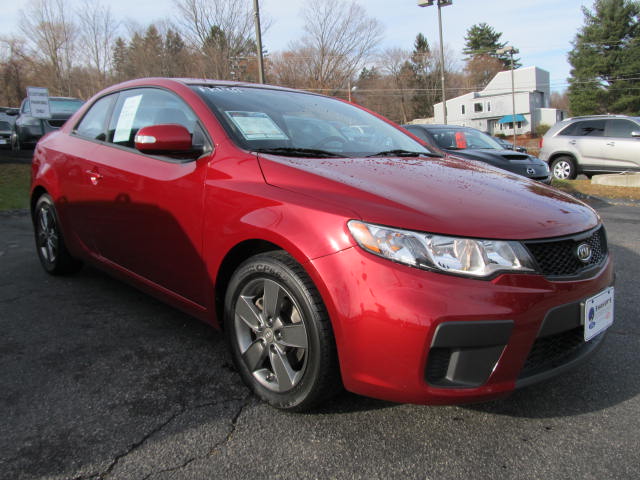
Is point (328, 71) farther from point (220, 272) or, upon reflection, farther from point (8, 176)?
point (220, 272)

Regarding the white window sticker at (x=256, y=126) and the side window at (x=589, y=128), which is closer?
the white window sticker at (x=256, y=126)

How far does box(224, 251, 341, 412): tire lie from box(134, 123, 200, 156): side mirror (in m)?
0.71

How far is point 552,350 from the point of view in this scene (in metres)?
1.92

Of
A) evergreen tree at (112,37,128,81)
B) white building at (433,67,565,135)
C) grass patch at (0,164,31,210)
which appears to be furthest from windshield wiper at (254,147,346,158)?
white building at (433,67,565,135)

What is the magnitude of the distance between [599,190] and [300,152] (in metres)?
9.60

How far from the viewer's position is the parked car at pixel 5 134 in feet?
48.2

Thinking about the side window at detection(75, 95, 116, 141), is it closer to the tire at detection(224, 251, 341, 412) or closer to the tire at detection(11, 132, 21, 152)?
the tire at detection(224, 251, 341, 412)

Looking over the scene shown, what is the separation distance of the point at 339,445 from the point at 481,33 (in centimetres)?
8492

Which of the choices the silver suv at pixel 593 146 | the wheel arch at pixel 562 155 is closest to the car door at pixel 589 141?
the silver suv at pixel 593 146

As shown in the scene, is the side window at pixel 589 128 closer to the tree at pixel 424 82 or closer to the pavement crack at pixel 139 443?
the pavement crack at pixel 139 443

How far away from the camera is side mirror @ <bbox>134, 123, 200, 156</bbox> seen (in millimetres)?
2441

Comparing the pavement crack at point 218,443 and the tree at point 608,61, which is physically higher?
the tree at point 608,61

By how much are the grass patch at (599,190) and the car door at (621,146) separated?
4.39 ft

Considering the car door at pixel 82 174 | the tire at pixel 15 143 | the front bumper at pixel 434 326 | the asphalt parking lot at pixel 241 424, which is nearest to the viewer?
the front bumper at pixel 434 326
